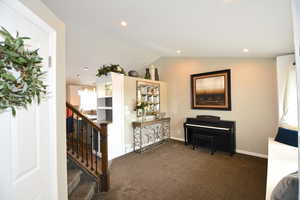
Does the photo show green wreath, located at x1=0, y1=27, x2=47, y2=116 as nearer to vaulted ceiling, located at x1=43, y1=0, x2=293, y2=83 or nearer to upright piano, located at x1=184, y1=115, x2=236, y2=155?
vaulted ceiling, located at x1=43, y1=0, x2=293, y2=83

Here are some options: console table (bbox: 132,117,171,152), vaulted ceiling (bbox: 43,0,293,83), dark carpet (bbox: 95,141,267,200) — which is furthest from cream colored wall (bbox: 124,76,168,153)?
vaulted ceiling (bbox: 43,0,293,83)

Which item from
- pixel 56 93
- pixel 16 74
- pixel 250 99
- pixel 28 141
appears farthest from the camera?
pixel 250 99

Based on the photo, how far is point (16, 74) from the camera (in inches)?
34.4

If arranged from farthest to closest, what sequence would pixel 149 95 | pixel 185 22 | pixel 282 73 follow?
pixel 149 95 → pixel 282 73 → pixel 185 22

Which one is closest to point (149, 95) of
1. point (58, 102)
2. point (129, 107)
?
point (129, 107)

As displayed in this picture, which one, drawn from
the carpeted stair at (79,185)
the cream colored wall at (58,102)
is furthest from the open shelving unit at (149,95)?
the cream colored wall at (58,102)

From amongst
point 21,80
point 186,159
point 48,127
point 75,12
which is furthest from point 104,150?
point 75,12

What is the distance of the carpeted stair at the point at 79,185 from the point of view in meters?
1.85

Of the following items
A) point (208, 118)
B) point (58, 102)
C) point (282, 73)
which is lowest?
point (208, 118)

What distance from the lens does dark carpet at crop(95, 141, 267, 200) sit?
6.83 ft

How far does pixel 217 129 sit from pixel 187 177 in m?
1.71

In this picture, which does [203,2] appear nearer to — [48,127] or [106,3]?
[106,3]

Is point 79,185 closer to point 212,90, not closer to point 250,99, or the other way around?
point 212,90

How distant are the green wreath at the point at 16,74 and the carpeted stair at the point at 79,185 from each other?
160cm
